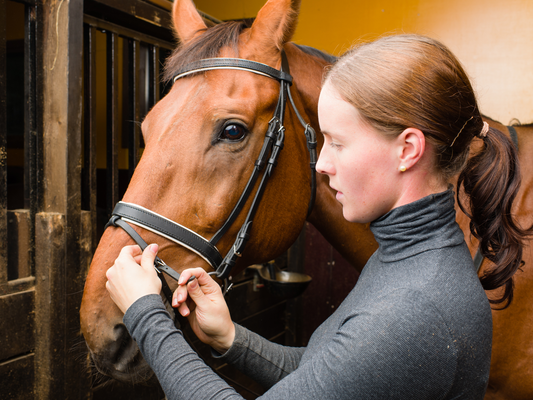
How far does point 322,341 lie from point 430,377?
281 millimetres

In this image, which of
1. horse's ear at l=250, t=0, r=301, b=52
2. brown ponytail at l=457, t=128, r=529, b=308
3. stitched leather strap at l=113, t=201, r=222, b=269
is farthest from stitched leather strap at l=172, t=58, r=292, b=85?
brown ponytail at l=457, t=128, r=529, b=308

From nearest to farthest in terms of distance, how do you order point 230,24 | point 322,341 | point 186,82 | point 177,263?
point 322,341, point 177,263, point 186,82, point 230,24

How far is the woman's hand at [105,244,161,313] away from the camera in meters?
0.82

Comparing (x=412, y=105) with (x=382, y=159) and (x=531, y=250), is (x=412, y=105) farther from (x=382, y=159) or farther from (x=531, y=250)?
(x=531, y=250)

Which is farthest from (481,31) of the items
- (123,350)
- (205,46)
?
(123,350)

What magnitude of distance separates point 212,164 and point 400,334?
720 mm

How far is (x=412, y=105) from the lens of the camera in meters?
0.72

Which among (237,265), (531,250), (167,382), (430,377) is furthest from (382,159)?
(531,250)

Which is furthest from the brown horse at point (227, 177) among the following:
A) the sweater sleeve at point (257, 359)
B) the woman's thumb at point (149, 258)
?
the sweater sleeve at point (257, 359)

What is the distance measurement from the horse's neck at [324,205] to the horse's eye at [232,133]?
368mm

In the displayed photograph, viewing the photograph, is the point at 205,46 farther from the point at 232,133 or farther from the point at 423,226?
the point at 423,226

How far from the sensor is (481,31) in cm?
287

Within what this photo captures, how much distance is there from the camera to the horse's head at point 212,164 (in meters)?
1.04

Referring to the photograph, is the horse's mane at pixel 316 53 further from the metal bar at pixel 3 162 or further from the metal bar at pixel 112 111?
the metal bar at pixel 3 162
